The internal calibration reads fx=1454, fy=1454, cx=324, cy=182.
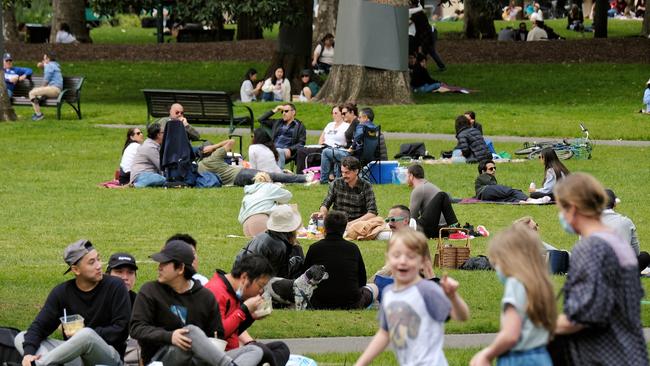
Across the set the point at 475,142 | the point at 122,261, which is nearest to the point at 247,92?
the point at 475,142

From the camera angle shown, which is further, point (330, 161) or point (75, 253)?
point (330, 161)

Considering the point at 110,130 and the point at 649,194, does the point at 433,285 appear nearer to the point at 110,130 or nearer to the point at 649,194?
the point at 649,194

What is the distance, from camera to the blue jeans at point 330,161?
20.8m

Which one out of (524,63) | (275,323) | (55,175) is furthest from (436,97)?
(275,323)

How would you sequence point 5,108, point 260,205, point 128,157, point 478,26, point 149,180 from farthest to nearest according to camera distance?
point 478,26, point 5,108, point 128,157, point 149,180, point 260,205

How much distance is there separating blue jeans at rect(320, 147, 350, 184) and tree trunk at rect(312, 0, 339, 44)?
16.3m

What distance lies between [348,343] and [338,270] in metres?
1.53

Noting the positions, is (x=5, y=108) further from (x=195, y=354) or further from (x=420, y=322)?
(x=420, y=322)

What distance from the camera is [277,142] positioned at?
2308cm

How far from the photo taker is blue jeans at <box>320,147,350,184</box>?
20.8 metres

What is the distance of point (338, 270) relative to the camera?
12320mm

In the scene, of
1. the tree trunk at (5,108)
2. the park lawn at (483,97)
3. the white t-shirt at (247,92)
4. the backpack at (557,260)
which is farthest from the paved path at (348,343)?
the white t-shirt at (247,92)

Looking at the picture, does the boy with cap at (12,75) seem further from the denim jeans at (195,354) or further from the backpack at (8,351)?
the denim jeans at (195,354)

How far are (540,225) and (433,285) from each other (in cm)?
1059
